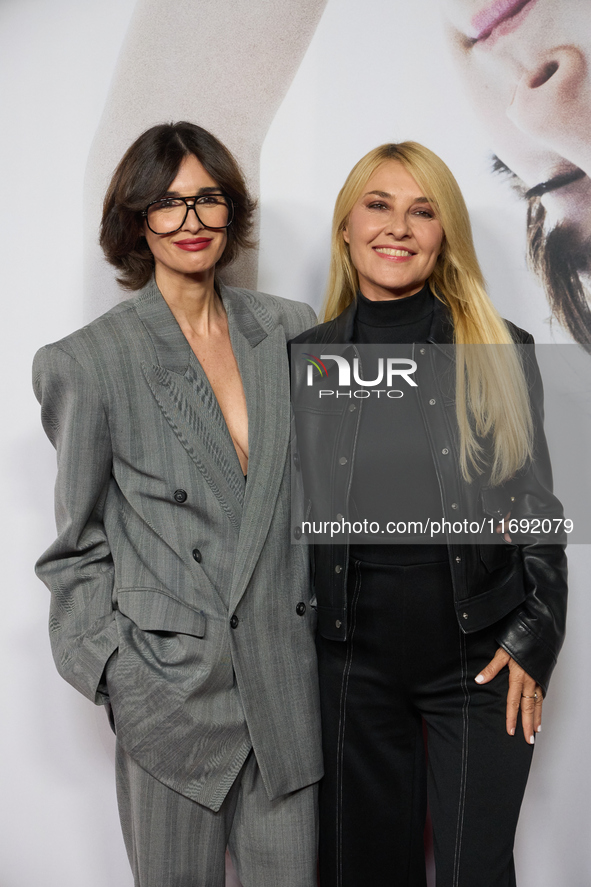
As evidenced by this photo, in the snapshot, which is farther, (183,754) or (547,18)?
(547,18)

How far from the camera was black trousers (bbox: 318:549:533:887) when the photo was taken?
1840mm

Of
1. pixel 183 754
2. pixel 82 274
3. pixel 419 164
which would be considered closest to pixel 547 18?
pixel 419 164

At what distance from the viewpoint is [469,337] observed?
1.98m

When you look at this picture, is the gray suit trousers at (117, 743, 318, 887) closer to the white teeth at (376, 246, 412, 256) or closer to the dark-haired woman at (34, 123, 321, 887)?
the dark-haired woman at (34, 123, 321, 887)

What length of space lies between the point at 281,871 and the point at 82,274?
6.27 ft

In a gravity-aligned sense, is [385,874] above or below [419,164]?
below

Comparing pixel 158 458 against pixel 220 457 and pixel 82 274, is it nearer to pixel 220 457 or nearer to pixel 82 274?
pixel 220 457

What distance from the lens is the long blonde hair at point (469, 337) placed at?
6.23 feet

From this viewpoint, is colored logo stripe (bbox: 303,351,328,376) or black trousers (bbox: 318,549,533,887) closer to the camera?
black trousers (bbox: 318,549,533,887)

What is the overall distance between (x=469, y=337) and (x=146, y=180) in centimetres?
92

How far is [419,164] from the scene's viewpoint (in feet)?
6.36

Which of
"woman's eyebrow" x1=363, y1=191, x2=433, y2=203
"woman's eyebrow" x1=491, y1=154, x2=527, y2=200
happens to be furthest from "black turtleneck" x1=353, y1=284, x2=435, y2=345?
"woman's eyebrow" x1=491, y1=154, x2=527, y2=200

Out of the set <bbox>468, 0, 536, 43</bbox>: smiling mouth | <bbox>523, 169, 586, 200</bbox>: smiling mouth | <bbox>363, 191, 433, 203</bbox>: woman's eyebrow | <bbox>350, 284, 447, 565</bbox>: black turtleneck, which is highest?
<bbox>468, 0, 536, 43</bbox>: smiling mouth

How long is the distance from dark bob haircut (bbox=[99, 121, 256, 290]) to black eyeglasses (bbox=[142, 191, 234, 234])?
0.08 ft
